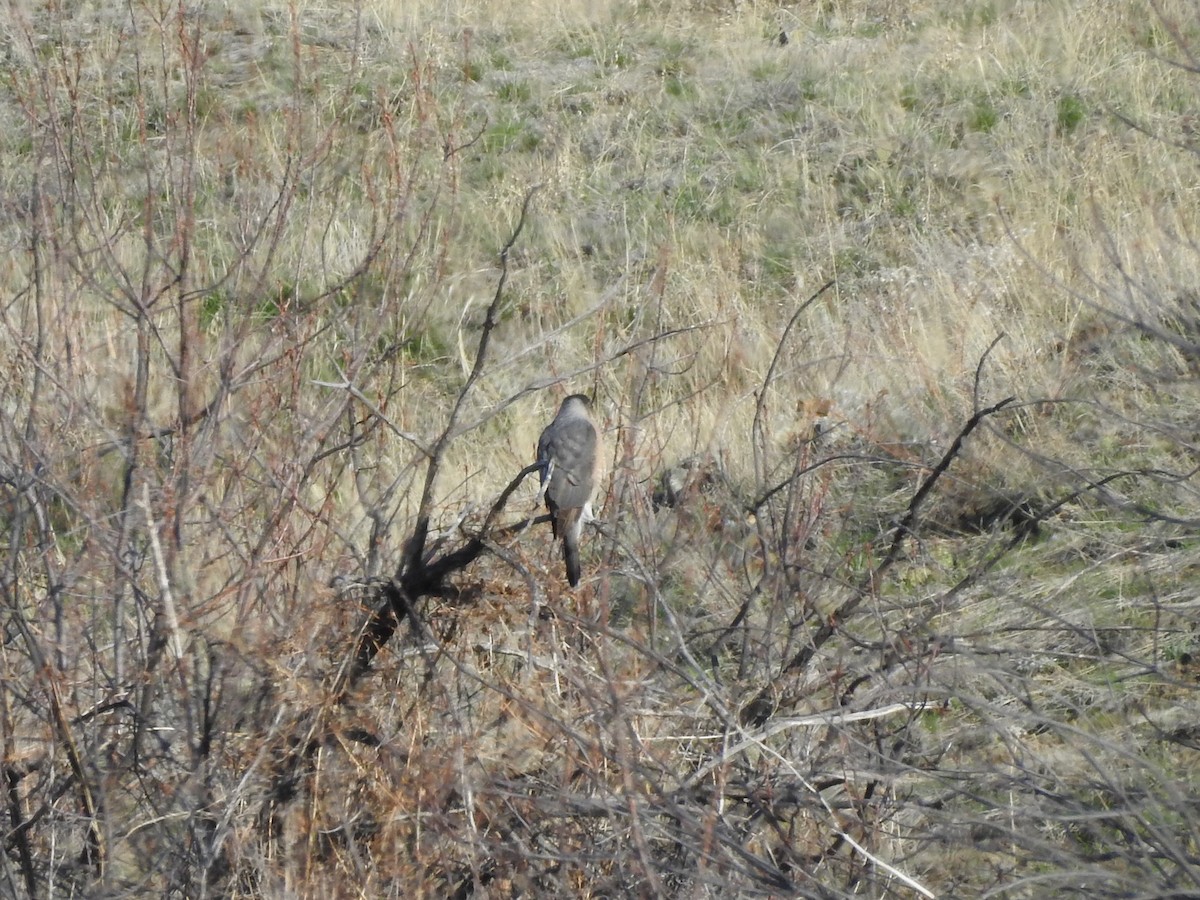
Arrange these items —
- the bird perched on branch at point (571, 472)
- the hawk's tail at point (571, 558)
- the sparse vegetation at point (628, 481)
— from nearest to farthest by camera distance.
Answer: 1. the sparse vegetation at point (628, 481)
2. the hawk's tail at point (571, 558)
3. the bird perched on branch at point (571, 472)

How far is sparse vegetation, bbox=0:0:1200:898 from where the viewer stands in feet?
12.1

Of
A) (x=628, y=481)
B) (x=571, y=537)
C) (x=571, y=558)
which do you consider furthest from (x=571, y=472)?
(x=628, y=481)

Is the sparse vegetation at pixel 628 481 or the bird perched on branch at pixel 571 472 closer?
the sparse vegetation at pixel 628 481

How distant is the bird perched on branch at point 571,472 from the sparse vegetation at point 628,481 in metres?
0.15

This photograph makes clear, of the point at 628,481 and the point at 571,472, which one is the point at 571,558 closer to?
the point at 571,472

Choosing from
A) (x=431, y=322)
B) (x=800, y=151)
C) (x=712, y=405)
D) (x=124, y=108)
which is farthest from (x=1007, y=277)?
(x=124, y=108)

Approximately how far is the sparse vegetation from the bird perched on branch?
151 millimetres

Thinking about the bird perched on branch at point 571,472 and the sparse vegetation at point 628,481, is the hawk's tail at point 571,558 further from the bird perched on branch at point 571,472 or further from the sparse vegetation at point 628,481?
the sparse vegetation at point 628,481

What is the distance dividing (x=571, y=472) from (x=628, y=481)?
1386 mm

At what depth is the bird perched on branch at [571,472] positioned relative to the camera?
488 cm

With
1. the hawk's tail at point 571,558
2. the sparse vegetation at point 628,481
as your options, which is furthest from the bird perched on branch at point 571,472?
the sparse vegetation at point 628,481

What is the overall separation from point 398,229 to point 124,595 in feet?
4.41

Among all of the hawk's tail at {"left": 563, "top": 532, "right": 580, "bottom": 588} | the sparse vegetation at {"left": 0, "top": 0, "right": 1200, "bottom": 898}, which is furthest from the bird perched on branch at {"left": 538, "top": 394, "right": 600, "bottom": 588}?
the sparse vegetation at {"left": 0, "top": 0, "right": 1200, "bottom": 898}

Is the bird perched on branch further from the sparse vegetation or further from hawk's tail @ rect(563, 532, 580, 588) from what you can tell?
the sparse vegetation
